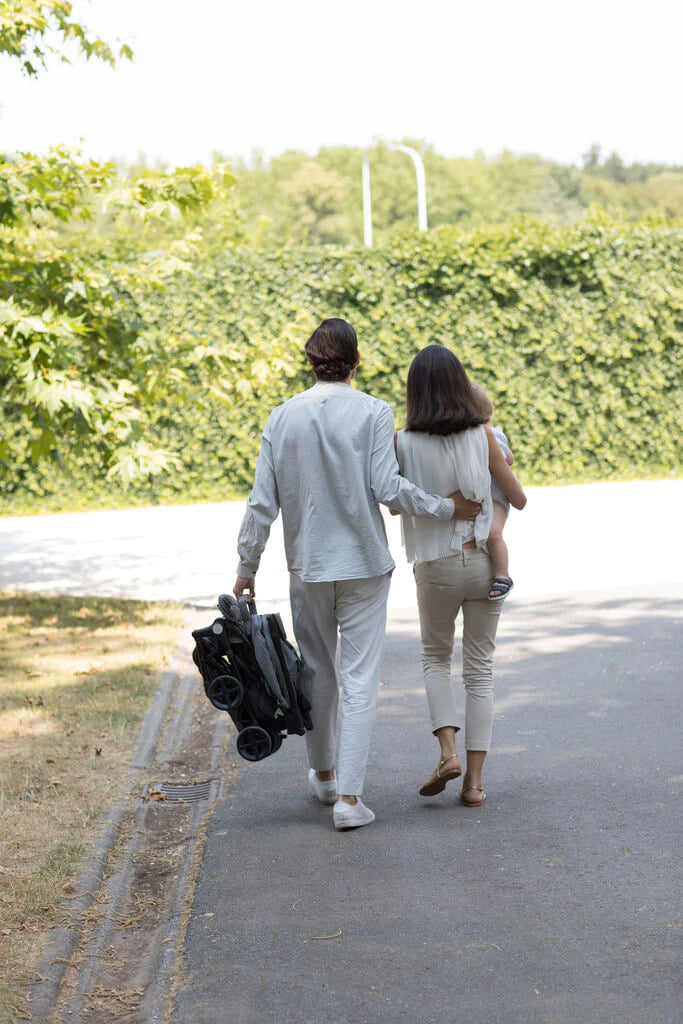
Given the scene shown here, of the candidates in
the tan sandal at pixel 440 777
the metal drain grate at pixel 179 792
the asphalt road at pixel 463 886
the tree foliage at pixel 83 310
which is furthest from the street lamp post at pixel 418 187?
the tan sandal at pixel 440 777

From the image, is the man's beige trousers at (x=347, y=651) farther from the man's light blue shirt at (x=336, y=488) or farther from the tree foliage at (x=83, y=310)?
the tree foliage at (x=83, y=310)

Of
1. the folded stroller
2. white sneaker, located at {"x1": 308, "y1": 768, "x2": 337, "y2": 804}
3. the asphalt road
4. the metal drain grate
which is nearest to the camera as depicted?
the asphalt road

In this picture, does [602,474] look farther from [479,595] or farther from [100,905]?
[100,905]

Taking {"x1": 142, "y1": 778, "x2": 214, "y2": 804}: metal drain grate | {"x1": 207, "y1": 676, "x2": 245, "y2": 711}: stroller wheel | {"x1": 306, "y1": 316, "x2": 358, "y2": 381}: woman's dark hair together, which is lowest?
{"x1": 142, "y1": 778, "x2": 214, "y2": 804}: metal drain grate

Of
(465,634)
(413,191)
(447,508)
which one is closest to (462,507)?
(447,508)

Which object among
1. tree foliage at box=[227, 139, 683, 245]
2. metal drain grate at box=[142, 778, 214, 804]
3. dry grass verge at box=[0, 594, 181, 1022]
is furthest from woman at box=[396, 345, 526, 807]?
tree foliage at box=[227, 139, 683, 245]

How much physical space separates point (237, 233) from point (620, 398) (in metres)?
15.4

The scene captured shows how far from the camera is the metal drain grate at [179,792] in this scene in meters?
5.42

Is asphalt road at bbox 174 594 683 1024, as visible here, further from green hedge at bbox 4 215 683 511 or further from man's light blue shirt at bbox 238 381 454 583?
green hedge at bbox 4 215 683 511

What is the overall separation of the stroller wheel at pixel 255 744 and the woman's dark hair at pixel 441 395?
136cm

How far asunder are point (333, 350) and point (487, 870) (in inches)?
80.0

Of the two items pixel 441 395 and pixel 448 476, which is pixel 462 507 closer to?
pixel 448 476

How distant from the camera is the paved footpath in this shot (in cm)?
333

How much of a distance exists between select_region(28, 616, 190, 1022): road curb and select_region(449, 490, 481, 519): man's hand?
6.15ft
